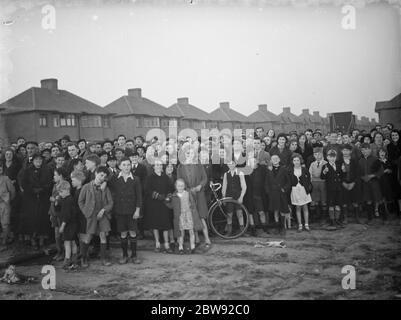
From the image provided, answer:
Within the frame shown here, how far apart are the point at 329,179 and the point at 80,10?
471 centimetres

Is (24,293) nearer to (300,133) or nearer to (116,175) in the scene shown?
(116,175)

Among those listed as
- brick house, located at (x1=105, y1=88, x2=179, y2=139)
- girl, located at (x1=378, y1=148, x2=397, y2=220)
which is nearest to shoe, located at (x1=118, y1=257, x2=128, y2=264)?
brick house, located at (x1=105, y1=88, x2=179, y2=139)

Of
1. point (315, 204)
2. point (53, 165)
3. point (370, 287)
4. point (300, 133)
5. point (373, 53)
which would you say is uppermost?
point (373, 53)

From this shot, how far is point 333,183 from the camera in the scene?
5051 mm

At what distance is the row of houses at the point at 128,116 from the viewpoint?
4.90 meters

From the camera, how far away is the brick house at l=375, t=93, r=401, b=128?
461cm

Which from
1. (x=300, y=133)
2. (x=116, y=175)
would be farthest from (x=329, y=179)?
(x=116, y=175)

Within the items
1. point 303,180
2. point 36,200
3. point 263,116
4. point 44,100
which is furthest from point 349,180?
point 44,100

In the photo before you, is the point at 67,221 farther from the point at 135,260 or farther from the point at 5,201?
the point at 5,201

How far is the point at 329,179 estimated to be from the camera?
5.09m

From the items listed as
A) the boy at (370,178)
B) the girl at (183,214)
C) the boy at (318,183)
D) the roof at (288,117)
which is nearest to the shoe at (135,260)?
the girl at (183,214)

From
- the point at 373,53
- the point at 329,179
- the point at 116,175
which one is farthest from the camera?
the point at 329,179

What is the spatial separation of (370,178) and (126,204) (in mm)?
4064
